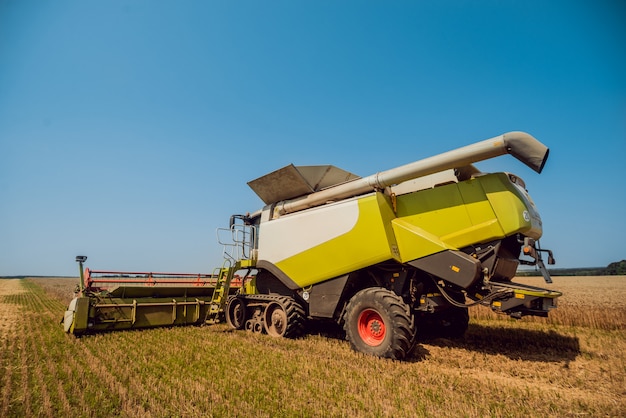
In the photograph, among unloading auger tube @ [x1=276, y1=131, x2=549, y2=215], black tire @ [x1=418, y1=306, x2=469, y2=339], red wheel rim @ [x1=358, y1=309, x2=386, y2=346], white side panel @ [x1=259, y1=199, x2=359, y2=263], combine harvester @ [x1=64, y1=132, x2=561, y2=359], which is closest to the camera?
unloading auger tube @ [x1=276, y1=131, x2=549, y2=215]

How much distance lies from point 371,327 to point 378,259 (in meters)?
1.24

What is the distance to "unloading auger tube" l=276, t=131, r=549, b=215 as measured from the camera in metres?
5.05

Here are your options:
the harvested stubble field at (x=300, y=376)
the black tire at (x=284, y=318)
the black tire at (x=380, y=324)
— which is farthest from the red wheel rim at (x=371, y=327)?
the black tire at (x=284, y=318)

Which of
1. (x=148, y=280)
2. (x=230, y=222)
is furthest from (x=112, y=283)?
(x=230, y=222)

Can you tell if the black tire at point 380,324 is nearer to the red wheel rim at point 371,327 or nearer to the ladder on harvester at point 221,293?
the red wheel rim at point 371,327

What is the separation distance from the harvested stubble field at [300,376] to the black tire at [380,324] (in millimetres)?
278

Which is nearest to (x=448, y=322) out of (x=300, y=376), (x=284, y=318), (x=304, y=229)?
(x=284, y=318)

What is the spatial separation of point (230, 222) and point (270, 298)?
8.48 ft

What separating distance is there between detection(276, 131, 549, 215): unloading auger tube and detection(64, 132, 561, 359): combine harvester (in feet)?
0.06

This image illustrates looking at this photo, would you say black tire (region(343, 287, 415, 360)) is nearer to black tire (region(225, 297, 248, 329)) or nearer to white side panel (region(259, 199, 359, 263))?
white side panel (region(259, 199, 359, 263))

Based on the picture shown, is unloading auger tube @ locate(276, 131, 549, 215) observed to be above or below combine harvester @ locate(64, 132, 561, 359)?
above

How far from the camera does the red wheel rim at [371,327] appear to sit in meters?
6.11

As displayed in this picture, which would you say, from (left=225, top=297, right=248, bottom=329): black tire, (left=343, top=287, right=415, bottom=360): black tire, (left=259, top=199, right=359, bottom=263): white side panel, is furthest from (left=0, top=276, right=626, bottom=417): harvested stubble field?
(left=259, top=199, right=359, bottom=263): white side panel

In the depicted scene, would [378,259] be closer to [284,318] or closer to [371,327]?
[371,327]
